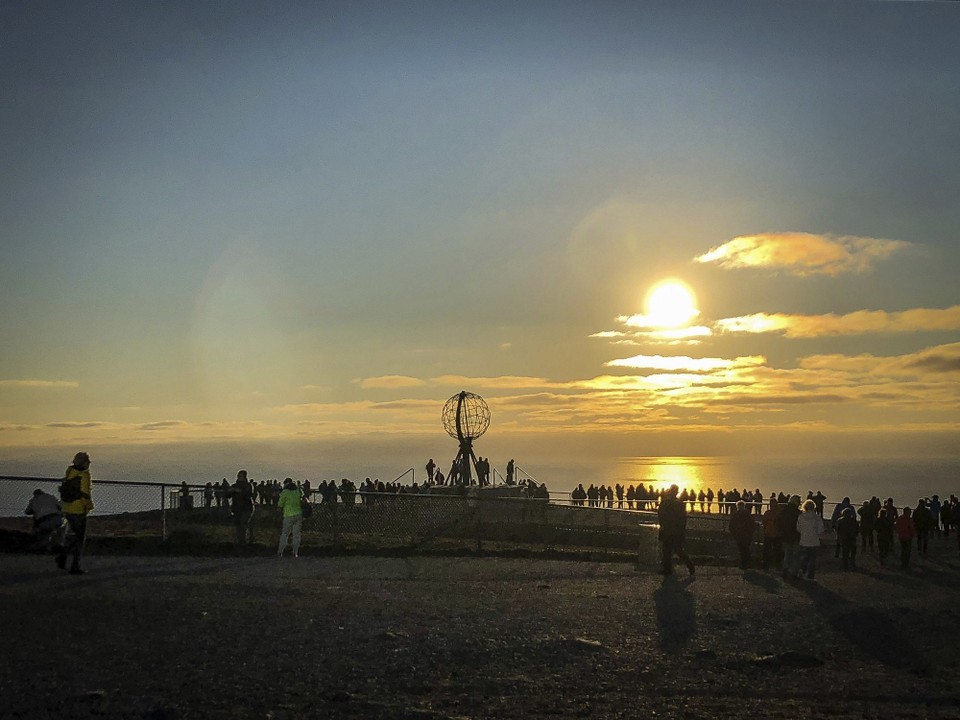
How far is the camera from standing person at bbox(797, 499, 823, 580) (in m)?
21.4

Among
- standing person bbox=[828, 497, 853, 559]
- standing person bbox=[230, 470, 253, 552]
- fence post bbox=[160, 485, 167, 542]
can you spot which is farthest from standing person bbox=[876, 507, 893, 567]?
fence post bbox=[160, 485, 167, 542]

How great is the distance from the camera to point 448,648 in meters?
12.1

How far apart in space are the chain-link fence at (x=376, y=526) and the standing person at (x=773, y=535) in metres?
1.96

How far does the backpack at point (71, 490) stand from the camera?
16828 millimetres

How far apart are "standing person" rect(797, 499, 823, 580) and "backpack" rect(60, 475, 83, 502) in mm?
13710

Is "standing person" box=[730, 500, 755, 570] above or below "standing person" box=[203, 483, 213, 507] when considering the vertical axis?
below

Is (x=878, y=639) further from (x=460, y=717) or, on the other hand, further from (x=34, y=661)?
(x=34, y=661)

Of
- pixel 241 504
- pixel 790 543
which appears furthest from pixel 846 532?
pixel 241 504

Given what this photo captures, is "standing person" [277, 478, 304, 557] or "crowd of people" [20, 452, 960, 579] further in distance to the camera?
"standing person" [277, 478, 304, 557]

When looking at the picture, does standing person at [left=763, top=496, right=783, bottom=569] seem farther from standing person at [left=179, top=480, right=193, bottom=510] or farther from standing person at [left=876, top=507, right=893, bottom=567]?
standing person at [left=179, top=480, right=193, bottom=510]

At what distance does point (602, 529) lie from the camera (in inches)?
1334

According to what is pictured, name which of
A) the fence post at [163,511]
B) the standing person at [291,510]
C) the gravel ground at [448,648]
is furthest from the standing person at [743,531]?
the fence post at [163,511]

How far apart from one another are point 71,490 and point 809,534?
1401 centimetres

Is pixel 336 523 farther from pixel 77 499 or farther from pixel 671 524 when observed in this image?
pixel 77 499
